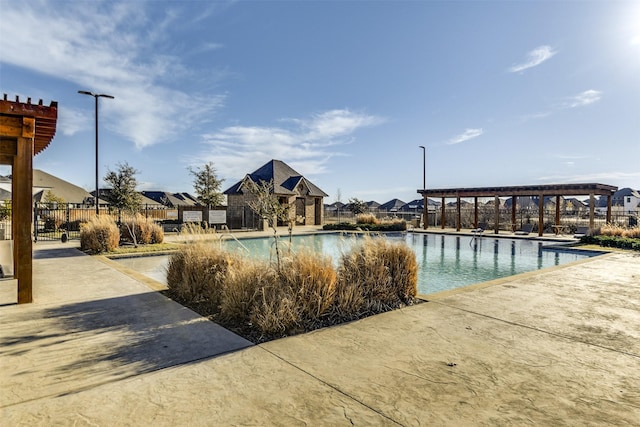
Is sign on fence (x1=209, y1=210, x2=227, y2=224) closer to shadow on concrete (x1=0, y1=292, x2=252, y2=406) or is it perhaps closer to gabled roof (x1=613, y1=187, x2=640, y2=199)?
shadow on concrete (x1=0, y1=292, x2=252, y2=406)

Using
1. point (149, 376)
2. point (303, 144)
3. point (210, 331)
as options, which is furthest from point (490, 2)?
point (303, 144)

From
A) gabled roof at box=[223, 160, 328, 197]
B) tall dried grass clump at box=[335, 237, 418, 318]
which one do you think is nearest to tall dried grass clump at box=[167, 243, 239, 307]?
A: tall dried grass clump at box=[335, 237, 418, 318]

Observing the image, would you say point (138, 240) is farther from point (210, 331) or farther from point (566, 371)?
point (566, 371)

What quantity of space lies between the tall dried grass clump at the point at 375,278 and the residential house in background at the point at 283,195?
2046 centimetres

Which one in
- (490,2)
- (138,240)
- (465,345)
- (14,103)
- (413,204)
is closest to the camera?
(465,345)

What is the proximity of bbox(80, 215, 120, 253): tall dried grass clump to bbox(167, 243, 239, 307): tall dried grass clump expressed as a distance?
272 inches

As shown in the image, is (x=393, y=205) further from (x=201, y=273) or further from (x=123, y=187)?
(x=201, y=273)

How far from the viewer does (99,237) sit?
451 inches

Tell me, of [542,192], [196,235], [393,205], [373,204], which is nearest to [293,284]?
[196,235]

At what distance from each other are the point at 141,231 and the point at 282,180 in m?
16.1

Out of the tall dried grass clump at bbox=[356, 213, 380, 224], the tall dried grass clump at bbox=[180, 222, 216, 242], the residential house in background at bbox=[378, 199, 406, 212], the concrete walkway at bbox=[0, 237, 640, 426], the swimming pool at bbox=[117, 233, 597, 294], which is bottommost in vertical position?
the swimming pool at bbox=[117, 233, 597, 294]

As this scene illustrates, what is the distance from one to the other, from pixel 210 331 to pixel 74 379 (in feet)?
4.68

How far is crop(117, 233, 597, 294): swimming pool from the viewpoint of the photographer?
677cm

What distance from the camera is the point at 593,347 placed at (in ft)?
12.2
